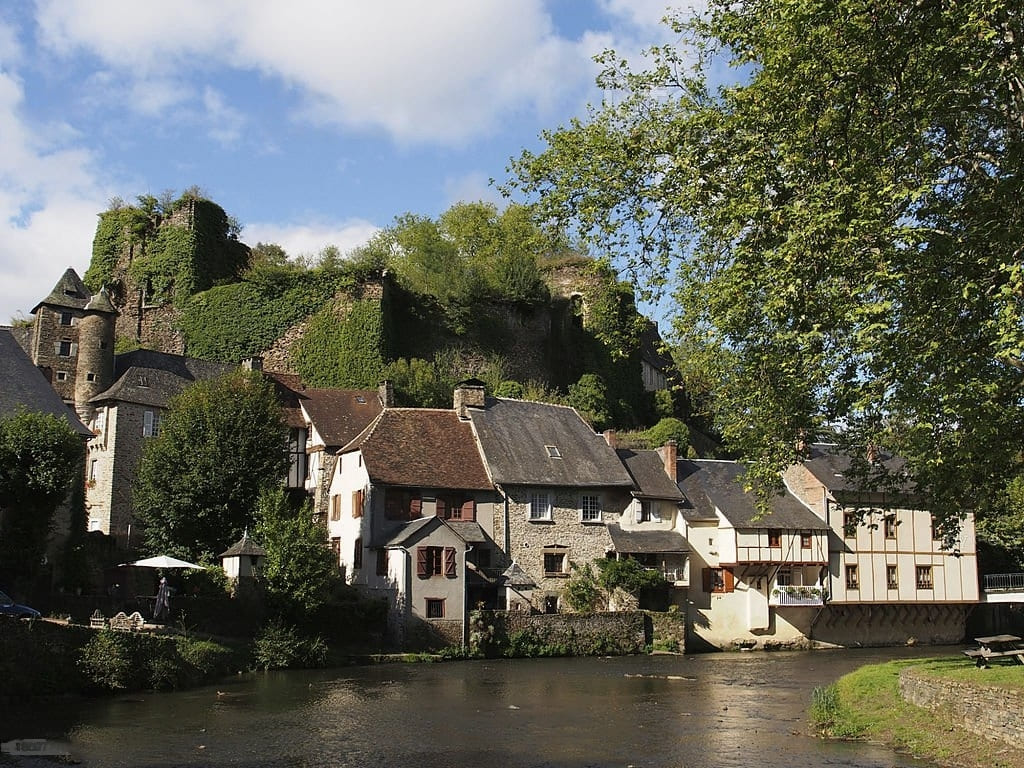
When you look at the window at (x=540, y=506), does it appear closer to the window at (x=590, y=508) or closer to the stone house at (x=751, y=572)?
the window at (x=590, y=508)

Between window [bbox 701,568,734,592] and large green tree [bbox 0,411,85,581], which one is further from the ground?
large green tree [bbox 0,411,85,581]

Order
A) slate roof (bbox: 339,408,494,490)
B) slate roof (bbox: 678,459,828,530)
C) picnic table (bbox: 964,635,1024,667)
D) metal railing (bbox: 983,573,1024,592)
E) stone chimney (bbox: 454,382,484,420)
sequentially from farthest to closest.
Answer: metal railing (bbox: 983,573,1024,592), stone chimney (bbox: 454,382,484,420), slate roof (bbox: 678,459,828,530), slate roof (bbox: 339,408,494,490), picnic table (bbox: 964,635,1024,667)

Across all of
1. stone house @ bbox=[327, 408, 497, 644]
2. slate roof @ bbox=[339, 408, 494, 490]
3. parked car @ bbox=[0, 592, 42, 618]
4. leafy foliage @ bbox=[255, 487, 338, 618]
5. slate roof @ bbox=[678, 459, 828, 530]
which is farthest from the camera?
slate roof @ bbox=[678, 459, 828, 530]

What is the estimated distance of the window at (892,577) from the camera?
143 ft

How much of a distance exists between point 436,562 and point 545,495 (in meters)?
6.59

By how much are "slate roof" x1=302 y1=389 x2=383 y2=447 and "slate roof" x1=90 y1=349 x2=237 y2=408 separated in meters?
4.02

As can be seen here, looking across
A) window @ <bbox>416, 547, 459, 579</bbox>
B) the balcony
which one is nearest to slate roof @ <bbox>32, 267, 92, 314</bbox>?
window @ <bbox>416, 547, 459, 579</bbox>

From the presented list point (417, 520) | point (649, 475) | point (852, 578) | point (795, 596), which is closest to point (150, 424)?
point (417, 520)

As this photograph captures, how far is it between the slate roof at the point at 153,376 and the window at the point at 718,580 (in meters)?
21.3

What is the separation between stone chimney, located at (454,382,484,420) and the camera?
140 feet

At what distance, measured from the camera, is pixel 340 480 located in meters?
40.6

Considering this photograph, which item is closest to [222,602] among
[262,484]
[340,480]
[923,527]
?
[262,484]

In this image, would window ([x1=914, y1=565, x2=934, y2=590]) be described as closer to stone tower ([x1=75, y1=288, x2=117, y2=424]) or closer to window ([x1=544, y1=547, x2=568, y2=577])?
window ([x1=544, y1=547, x2=568, y2=577])

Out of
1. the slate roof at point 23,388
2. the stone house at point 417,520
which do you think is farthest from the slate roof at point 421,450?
the slate roof at point 23,388
